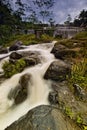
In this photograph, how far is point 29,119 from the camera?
197 inches

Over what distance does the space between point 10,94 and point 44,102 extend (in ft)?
4.71

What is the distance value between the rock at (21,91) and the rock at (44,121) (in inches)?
107

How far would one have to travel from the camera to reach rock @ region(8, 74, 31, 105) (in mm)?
7972

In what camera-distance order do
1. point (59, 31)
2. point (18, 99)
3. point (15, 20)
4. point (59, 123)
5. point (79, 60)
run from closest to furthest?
point (59, 123), point (18, 99), point (79, 60), point (59, 31), point (15, 20)

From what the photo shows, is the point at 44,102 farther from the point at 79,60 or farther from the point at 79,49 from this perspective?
the point at 79,49

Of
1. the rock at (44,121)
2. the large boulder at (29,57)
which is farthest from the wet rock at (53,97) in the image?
the large boulder at (29,57)

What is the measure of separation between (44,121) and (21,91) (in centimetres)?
337

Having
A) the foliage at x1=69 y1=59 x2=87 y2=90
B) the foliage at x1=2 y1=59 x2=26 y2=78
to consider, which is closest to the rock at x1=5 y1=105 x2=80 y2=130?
the foliage at x1=69 y1=59 x2=87 y2=90

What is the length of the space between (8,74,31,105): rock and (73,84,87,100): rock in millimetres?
1604

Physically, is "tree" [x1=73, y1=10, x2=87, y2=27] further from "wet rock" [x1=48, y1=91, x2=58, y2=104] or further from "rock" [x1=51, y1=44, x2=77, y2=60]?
"wet rock" [x1=48, y1=91, x2=58, y2=104]

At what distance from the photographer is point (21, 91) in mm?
8234

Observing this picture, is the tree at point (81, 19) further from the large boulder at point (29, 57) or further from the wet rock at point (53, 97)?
the wet rock at point (53, 97)

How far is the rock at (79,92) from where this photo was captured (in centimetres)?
765

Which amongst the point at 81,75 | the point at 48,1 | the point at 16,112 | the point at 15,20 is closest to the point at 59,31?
the point at 48,1
